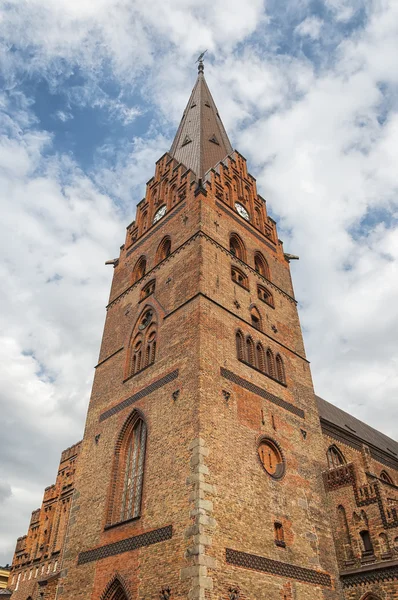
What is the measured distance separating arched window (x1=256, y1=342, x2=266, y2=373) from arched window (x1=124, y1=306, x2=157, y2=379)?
3979 millimetres

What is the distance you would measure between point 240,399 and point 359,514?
618 cm

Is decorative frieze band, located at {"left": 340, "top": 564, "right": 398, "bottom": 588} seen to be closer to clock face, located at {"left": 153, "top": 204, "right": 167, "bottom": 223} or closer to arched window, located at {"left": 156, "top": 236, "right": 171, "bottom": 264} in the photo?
arched window, located at {"left": 156, "top": 236, "right": 171, "bottom": 264}

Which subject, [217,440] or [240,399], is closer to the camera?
[217,440]

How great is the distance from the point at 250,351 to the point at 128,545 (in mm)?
7772

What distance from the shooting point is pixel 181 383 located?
15.7 metres

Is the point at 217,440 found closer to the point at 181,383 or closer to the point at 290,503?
the point at 181,383

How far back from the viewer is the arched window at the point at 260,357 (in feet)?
60.2

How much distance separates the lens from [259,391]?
17.2 meters

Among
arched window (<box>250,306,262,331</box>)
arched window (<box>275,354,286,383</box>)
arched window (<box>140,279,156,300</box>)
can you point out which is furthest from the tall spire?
arched window (<box>275,354,286,383</box>)

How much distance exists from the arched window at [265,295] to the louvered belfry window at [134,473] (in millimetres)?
7766

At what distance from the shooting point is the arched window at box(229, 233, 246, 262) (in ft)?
71.7

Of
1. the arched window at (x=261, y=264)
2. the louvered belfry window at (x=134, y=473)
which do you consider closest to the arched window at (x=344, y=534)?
the louvered belfry window at (x=134, y=473)

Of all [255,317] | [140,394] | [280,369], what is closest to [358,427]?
[280,369]

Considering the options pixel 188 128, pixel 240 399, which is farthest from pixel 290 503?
pixel 188 128
